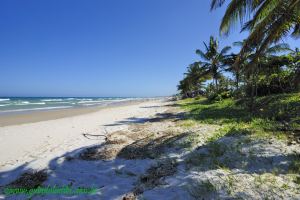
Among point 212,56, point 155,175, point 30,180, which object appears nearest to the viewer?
point 155,175

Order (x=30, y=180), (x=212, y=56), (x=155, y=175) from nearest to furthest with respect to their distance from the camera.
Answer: (x=155, y=175) → (x=30, y=180) → (x=212, y=56)

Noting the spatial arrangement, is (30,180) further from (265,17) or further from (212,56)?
(212,56)

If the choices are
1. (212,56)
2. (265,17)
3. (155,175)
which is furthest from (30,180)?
(212,56)

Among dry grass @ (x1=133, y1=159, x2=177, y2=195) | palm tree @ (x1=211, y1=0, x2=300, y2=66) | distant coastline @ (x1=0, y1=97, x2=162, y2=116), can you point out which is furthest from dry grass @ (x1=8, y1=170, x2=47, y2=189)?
distant coastline @ (x1=0, y1=97, x2=162, y2=116)

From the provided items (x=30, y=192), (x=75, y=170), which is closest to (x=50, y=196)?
(x=30, y=192)

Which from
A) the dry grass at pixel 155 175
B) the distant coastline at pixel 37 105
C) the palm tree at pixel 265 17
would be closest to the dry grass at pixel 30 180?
the dry grass at pixel 155 175

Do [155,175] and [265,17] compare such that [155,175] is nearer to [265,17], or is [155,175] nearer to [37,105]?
[265,17]

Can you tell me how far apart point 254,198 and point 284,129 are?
365 cm

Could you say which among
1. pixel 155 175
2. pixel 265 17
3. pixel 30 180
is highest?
pixel 265 17

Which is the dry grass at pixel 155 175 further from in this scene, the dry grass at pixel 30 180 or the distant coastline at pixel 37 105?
the distant coastline at pixel 37 105

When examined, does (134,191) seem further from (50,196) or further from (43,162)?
(43,162)

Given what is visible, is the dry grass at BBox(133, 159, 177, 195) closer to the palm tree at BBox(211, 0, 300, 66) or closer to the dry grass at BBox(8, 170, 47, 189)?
the dry grass at BBox(8, 170, 47, 189)

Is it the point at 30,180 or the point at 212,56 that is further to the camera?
the point at 212,56

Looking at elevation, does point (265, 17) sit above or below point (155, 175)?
above
